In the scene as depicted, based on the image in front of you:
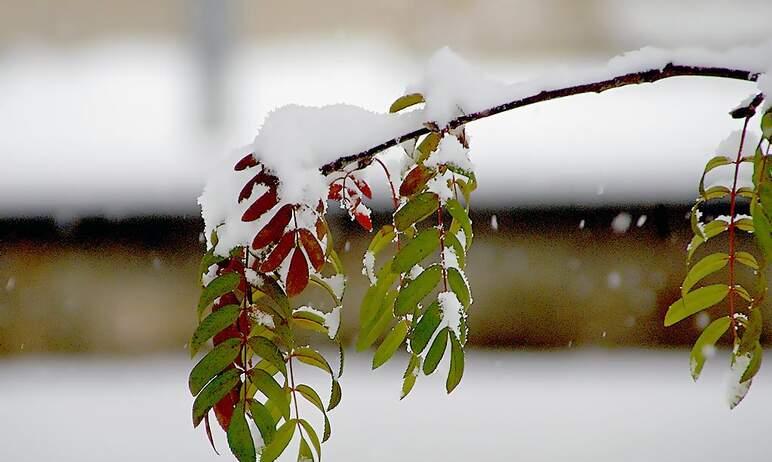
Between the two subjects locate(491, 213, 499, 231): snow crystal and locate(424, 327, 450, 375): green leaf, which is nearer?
locate(424, 327, 450, 375): green leaf

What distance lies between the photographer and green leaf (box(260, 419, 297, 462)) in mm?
359

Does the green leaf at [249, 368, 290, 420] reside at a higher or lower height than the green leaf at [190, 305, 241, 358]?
lower

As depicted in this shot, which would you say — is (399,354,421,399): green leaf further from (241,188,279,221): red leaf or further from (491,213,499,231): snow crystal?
(491,213,499,231): snow crystal

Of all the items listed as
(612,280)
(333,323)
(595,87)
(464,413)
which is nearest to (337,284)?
(333,323)

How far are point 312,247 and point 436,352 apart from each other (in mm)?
70

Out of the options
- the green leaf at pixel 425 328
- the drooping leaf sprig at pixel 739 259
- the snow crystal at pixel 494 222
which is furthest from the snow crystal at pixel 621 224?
the green leaf at pixel 425 328

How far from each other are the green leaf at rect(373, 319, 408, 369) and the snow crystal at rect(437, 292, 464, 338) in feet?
0.12

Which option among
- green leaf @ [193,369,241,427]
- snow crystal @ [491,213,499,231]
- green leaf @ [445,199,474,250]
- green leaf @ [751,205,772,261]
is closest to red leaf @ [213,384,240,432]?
green leaf @ [193,369,241,427]

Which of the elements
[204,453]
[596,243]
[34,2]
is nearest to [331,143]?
[204,453]

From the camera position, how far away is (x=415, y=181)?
0.37 m

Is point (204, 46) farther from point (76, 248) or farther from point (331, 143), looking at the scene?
point (331, 143)

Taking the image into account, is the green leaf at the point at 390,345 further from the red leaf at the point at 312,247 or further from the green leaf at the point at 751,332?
the green leaf at the point at 751,332

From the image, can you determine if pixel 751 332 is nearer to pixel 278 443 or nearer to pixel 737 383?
pixel 737 383

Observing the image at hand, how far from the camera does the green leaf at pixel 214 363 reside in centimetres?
35
